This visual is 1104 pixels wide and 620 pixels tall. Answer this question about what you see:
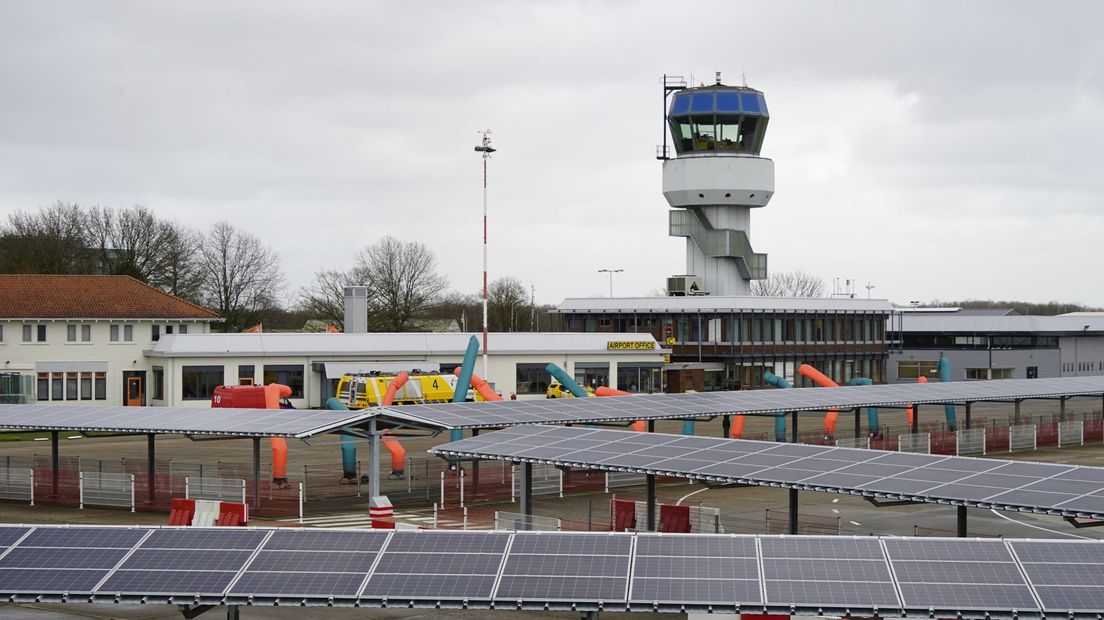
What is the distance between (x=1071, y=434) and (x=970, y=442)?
811 cm

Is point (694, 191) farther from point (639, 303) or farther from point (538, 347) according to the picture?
point (538, 347)

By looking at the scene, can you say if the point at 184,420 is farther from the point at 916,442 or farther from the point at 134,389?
A: the point at 134,389

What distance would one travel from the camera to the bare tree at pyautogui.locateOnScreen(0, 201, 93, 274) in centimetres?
10712

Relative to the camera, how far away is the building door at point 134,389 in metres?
77.1

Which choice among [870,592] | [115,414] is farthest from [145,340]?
[870,592]

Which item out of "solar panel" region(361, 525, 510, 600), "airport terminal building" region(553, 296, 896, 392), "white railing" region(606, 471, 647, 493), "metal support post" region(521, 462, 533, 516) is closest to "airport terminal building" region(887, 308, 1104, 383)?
"airport terminal building" region(553, 296, 896, 392)

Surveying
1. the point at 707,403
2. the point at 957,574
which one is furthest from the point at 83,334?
the point at 957,574

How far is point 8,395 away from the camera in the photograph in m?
71.8

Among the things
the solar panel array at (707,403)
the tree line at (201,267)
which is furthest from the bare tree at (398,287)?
the solar panel array at (707,403)

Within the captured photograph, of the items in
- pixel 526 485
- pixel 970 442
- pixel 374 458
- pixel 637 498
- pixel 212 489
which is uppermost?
pixel 374 458

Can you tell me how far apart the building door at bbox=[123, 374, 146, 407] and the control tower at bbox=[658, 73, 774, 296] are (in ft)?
146

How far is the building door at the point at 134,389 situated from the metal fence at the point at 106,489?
3633cm

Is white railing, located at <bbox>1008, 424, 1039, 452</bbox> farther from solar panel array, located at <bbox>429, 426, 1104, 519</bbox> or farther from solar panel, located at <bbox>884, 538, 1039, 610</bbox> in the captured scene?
solar panel, located at <bbox>884, 538, 1039, 610</bbox>

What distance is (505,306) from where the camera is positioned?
477 ft
